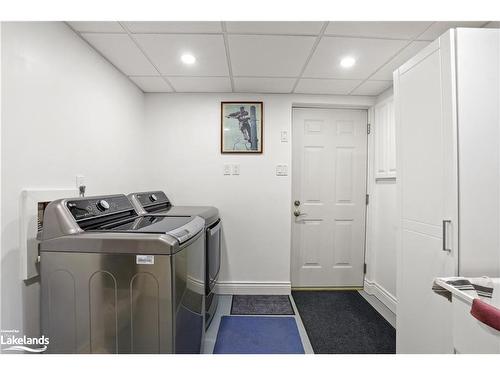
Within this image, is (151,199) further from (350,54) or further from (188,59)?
(350,54)

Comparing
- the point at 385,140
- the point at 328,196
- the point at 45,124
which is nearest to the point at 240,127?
the point at 328,196

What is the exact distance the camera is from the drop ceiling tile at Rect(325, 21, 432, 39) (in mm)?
1374

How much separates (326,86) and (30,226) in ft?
8.18

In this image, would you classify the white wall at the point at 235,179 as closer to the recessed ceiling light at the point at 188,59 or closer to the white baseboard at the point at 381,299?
the recessed ceiling light at the point at 188,59

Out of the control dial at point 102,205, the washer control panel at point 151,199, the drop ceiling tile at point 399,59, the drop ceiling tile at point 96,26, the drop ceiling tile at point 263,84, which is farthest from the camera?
the drop ceiling tile at point 263,84

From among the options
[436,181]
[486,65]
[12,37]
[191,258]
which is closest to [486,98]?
[486,65]

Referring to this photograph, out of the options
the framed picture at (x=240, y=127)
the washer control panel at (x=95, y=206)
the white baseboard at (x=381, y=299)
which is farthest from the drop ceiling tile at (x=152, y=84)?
the white baseboard at (x=381, y=299)

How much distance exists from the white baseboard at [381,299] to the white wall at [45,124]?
104 inches

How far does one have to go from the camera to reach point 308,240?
8.78 ft

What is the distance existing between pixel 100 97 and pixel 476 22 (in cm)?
254

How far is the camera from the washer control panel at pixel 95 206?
1097 mm

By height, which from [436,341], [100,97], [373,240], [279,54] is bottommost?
[436,341]

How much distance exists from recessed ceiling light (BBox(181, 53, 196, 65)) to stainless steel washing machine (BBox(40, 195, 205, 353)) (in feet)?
4.35

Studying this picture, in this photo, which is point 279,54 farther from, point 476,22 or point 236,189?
point 236,189
